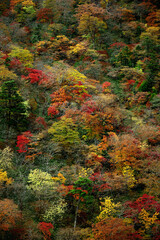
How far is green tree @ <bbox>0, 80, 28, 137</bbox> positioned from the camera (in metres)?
23.3

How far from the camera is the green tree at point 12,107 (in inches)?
918

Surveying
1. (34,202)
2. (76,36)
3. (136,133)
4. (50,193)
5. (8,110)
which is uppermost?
(76,36)

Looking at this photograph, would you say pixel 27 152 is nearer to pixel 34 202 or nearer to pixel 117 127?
pixel 34 202

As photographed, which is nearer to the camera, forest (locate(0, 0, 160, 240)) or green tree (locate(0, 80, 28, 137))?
forest (locate(0, 0, 160, 240))

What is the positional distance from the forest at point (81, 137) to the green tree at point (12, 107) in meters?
0.11

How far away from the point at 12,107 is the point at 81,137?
9.08 m

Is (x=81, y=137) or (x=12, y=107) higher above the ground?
(x=12, y=107)

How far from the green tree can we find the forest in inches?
4.5

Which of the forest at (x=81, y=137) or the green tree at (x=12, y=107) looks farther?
the green tree at (x=12, y=107)

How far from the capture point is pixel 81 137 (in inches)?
1040

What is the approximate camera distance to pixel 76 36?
51219 millimetres

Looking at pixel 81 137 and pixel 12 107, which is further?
pixel 81 137

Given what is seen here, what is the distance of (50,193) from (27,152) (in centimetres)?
626

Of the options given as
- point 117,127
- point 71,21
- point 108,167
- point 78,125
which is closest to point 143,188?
point 108,167
